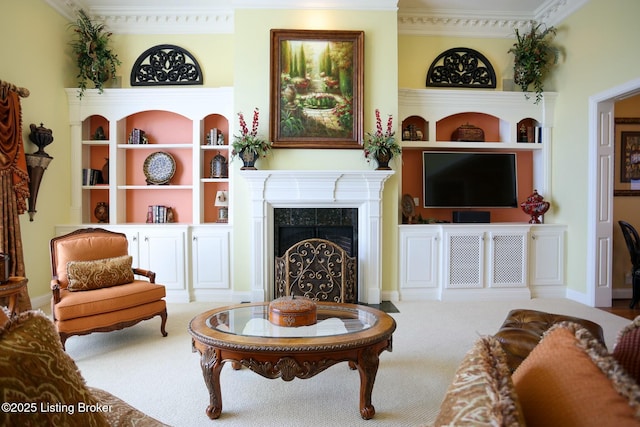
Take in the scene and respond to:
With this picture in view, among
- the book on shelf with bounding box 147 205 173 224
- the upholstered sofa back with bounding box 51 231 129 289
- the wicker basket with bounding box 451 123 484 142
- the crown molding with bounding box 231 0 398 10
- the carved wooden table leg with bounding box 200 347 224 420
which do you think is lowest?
the carved wooden table leg with bounding box 200 347 224 420

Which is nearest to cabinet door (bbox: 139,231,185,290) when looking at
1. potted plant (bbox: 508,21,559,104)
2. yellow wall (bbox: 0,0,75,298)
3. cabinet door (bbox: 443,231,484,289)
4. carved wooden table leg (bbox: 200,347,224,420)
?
yellow wall (bbox: 0,0,75,298)

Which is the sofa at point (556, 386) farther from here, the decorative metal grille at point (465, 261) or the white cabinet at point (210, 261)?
the white cabinet at point (210, 261)

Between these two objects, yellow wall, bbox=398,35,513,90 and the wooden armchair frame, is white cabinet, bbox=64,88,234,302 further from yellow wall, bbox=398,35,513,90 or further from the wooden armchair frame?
yellow wall, bbox=398,35,513,90

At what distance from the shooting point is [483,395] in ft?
2.39

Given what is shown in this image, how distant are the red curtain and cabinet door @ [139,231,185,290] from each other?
1205 mm

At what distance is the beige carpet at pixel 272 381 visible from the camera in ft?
6.98

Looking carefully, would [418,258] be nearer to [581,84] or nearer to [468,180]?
[468,180]

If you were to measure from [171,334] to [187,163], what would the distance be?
2575mm

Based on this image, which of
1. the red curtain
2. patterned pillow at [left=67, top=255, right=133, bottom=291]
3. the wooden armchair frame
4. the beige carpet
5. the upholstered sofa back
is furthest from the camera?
the wooden armchair frame

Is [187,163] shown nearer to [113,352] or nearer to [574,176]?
[113,352]

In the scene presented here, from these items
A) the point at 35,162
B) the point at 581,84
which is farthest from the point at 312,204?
the point at 581,84

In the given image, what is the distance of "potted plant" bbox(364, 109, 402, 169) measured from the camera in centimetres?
441

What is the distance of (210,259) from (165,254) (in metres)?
0.55

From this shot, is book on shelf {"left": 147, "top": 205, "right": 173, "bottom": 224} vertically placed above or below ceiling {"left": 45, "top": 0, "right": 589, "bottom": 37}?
below
